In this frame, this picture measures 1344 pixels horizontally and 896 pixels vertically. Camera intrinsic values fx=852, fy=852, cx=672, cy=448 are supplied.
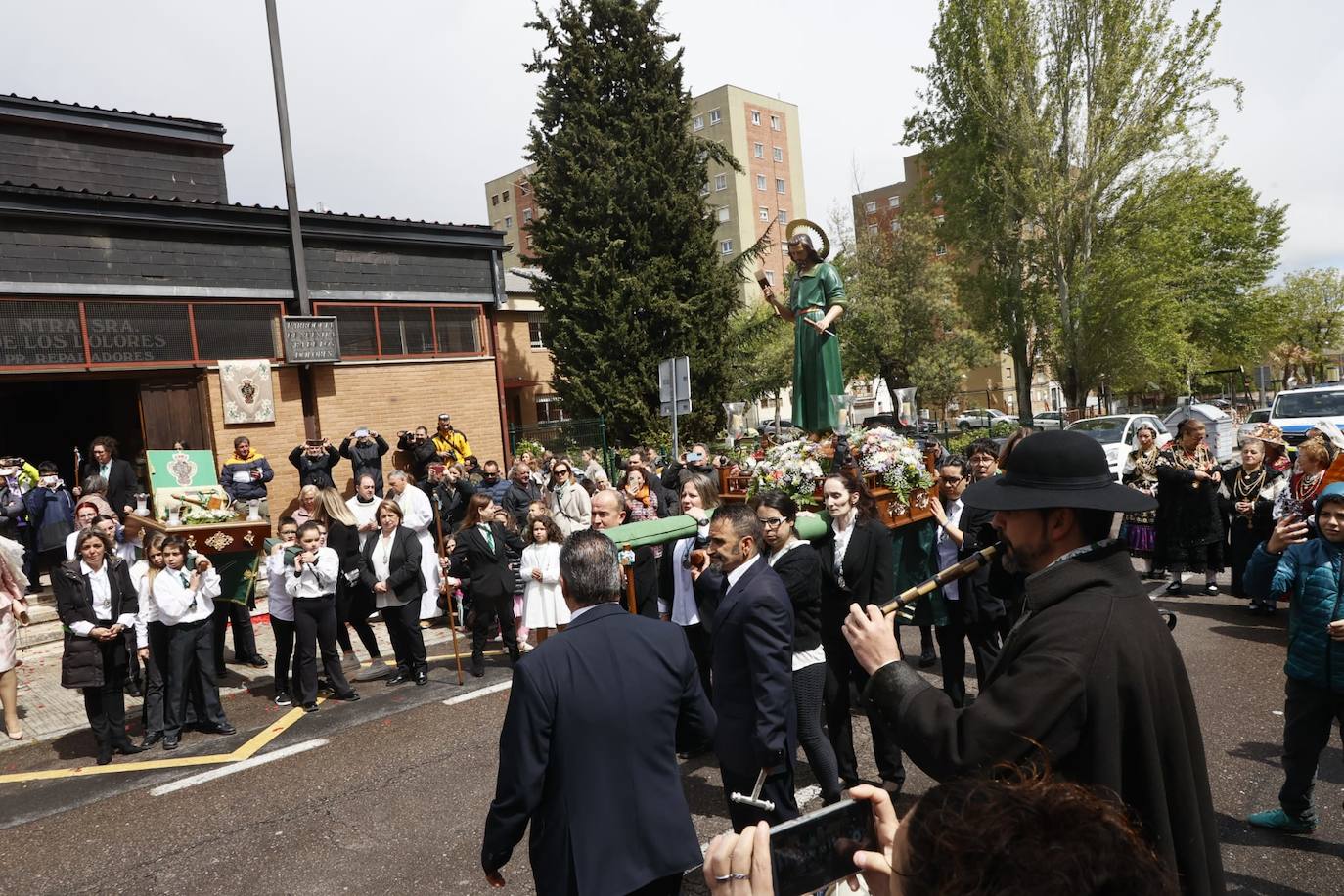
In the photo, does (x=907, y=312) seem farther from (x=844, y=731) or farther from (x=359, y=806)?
(x=359, y=806)

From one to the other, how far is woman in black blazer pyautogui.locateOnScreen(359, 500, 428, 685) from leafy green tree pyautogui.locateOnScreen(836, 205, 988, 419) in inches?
1073

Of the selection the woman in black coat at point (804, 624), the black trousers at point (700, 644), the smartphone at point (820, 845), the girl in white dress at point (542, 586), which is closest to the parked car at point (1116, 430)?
the girl in white dress at point (542, 586)

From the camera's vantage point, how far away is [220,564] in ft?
29.2

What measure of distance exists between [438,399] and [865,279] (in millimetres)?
20804

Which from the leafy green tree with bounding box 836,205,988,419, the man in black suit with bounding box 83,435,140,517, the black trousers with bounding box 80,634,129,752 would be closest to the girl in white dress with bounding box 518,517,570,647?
the black trousers with bounding box 80,634,129,752

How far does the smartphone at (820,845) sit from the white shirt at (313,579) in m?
6.93

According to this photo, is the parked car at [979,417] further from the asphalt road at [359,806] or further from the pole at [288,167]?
the asphalt road at [359,806]

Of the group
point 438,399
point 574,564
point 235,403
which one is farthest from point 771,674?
point 438,399

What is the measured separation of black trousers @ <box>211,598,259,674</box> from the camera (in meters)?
8.55

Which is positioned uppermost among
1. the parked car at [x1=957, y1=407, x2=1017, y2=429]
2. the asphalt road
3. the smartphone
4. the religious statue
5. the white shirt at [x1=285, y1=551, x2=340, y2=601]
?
the religious statue

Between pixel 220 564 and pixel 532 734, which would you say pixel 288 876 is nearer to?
pixel 532 734

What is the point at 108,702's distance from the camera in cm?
687

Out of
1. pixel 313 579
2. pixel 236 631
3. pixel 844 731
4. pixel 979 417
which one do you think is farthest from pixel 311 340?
pixel 979 417

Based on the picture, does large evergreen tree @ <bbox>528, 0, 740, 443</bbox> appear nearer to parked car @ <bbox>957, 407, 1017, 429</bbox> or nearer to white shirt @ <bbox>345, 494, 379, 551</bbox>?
white shirt @ <bbox>345, 494, 379, 551</bbox>
